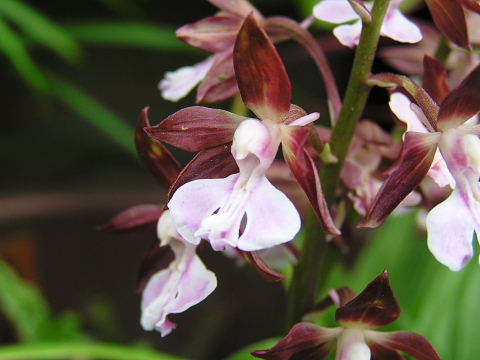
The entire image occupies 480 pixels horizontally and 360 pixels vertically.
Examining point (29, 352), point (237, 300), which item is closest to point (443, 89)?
point (29, 352)

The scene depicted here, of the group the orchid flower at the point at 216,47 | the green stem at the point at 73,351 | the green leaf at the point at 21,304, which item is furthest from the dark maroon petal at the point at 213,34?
the green leaf at the point at 21,304

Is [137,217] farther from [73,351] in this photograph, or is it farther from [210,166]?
[73,351]

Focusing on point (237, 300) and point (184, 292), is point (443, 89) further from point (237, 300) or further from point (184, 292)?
point (237, 300)

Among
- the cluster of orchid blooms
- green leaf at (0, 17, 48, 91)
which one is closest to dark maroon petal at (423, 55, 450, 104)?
the cluster of orchid blooms

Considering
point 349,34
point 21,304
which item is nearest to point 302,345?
point 349,34

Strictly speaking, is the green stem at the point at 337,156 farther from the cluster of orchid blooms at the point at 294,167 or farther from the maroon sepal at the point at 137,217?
the maroon sepal at the point at 137,217
